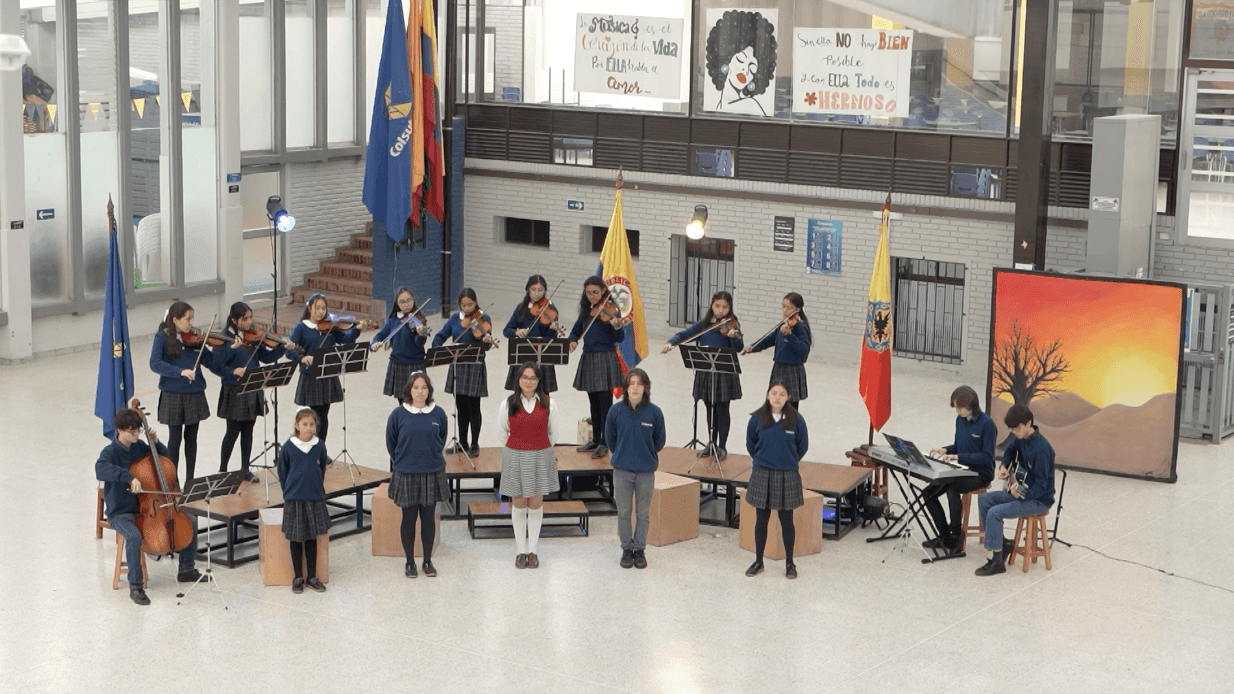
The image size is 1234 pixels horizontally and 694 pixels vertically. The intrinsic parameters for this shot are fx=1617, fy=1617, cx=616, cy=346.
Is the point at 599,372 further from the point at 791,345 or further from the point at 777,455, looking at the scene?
the point at 777,455

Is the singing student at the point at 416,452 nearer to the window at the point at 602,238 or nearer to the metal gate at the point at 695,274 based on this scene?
the metal gate at the point at 695,274

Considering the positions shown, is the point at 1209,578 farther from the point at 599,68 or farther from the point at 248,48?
the point at 248,48

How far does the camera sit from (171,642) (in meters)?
11.2

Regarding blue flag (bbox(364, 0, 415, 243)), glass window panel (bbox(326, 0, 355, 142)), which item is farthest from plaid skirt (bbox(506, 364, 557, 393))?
glass window panel (bbox(326, 0, 355, 142))

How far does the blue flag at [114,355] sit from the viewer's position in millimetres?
13625

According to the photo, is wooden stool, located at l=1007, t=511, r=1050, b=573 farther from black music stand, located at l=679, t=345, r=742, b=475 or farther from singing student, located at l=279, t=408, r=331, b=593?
singing student, located at l=279, t=408, r=331, b=593

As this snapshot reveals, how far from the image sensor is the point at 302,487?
12.0 metres

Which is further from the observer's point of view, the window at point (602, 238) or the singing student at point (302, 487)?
the window at point (602, 238)

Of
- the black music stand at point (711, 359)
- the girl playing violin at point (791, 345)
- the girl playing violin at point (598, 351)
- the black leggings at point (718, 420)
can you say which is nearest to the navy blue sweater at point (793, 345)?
the girl playing violin at point (791, 345)

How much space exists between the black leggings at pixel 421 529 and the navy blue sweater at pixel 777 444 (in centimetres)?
255

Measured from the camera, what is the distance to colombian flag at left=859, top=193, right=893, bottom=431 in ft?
49.6

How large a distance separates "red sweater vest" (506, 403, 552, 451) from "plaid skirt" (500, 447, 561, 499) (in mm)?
47

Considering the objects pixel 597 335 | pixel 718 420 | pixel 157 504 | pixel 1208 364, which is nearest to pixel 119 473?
pixel 157 504

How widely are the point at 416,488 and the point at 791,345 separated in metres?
3.99
